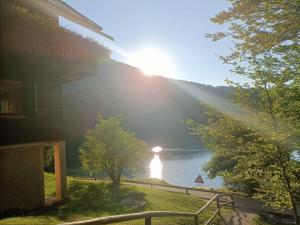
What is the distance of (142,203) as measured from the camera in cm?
2048

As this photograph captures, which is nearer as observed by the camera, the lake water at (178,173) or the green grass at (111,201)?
the green grass at (111,201)

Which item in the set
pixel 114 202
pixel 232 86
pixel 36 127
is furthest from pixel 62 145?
pixel 232 86

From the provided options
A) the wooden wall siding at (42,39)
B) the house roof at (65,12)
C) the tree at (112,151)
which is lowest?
the tree at (112,151)

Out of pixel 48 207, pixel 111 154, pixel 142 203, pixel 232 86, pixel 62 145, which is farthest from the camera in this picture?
pixel 111 154

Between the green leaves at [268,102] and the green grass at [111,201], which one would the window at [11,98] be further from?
the green leaves at [268,102]

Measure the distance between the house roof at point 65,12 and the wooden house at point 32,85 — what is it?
49mm

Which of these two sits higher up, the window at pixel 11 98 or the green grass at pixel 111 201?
the window at pixel 11 98

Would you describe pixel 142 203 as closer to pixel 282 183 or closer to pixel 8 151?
pixel 8 151

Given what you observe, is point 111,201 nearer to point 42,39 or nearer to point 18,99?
point 18,99

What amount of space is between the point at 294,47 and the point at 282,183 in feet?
13.6

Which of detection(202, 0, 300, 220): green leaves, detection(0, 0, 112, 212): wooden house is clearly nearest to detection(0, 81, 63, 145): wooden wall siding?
detection(0, 0, 112, 212): wooden house

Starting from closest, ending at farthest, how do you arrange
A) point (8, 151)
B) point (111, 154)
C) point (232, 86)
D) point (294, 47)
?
point (294, 47) < point (232, 86) < point (8, 151) < point (111, 154)

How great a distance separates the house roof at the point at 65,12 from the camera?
16578 mm

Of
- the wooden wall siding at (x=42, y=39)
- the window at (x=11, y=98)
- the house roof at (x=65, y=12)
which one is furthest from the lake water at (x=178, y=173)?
the window at (x=11, y=98)
